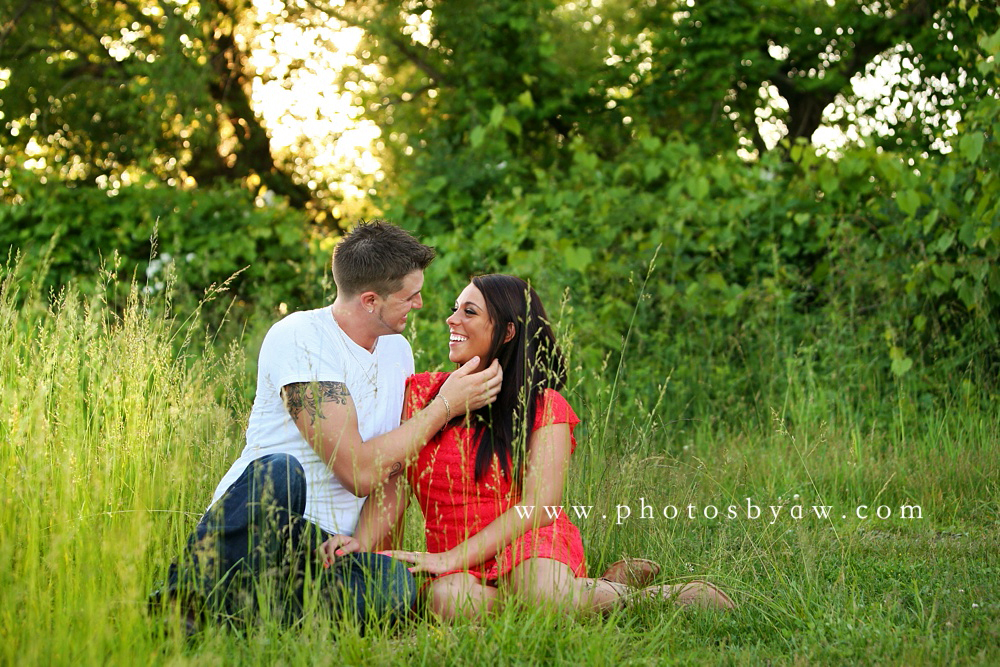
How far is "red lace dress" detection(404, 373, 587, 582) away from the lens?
3.30 m

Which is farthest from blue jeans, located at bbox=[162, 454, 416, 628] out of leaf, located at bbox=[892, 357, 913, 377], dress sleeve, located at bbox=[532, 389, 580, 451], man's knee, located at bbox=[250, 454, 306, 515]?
leaf, located at bbox=[892, 357, 913, 377]

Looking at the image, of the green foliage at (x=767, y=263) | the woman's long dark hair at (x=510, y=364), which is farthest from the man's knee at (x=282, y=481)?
the green foliage at (x=767, y=263)

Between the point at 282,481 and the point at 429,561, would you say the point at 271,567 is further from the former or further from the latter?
the point at 429,561

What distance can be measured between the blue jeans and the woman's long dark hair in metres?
0.61

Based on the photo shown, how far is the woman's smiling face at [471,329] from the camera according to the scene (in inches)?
139

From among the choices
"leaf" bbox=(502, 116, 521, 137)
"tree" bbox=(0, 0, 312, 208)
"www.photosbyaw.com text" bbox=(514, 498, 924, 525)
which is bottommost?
"www.photosbyaw.com text" bbox=(514, 498, 924, 525)

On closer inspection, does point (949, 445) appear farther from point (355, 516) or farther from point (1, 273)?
point (1, 273)

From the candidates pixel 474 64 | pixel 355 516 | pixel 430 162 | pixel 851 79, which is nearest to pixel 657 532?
pixel 355 516

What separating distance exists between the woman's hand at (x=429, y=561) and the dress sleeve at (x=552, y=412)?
54 centimetres

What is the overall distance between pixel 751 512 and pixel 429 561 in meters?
1.73

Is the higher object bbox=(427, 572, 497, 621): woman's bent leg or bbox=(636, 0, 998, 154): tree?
bbox=(636, 0, 998, 154): tree

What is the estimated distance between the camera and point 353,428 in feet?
10.3

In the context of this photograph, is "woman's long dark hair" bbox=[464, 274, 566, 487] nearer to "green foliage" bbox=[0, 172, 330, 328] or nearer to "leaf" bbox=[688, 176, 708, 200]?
"leaf" bbox=[688, 176, 708, 200]

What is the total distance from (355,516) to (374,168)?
6.90 meters
